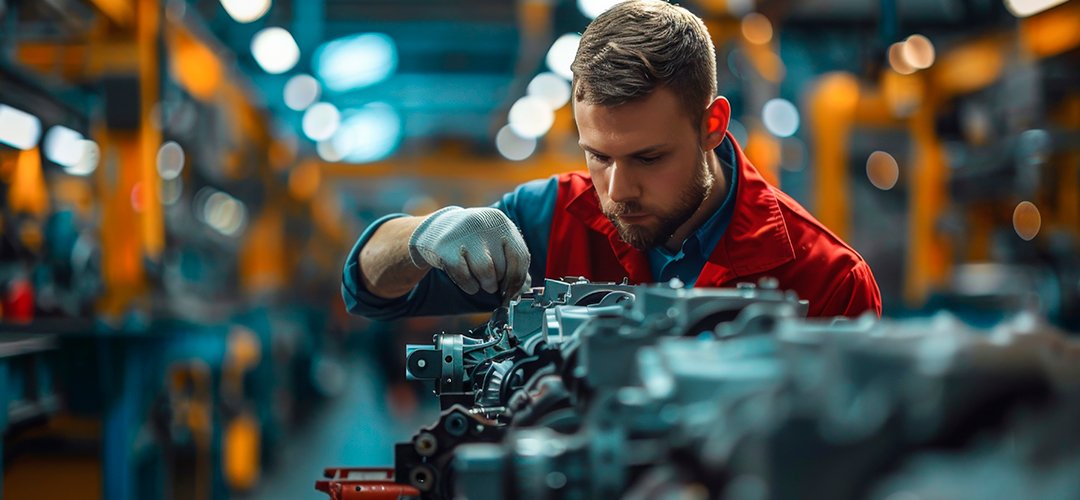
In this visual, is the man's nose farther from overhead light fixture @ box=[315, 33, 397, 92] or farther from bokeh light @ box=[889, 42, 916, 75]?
overhead light fixture @ box=[315, 33, 397, 92]

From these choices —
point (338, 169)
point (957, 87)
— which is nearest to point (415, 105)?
point (338, 169)

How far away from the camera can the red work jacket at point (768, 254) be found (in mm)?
2078

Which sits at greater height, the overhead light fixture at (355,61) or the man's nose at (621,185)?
the overhead light fixture at (355,61)

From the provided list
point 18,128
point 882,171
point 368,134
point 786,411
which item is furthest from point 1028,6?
point 368,134

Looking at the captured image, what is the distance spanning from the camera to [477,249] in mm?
1772

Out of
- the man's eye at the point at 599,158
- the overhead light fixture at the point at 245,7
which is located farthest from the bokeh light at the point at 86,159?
the man's eye at the point at 599,158

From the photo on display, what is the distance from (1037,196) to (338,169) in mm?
8563

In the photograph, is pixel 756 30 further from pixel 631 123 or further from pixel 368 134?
pixel 368 134

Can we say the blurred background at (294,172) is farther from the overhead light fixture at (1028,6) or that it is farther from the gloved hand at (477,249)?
the gloved hand at (477,249)

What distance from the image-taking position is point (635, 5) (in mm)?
2062

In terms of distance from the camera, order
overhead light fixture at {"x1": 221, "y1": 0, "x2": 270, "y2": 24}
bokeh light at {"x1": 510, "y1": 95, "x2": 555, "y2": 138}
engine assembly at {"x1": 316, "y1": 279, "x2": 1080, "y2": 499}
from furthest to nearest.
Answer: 1. bokeh light at {"x1": 510, "y1": 95, "x2": 555, "y2": 138}
2. overhead light fixture at {"x1": 221, "y1": 0, "x2": 270, "y2": 24}
3. engine assembly at {"x1": 316, "y1": 279, "x2": 1080, "y2": 499}

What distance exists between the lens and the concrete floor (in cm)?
650

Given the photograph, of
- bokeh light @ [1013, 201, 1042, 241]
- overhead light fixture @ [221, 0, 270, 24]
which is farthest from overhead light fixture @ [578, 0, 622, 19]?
bokeh light @ [1013, 201, 1042, 241]

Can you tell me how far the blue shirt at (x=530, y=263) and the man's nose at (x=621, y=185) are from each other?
23cm
